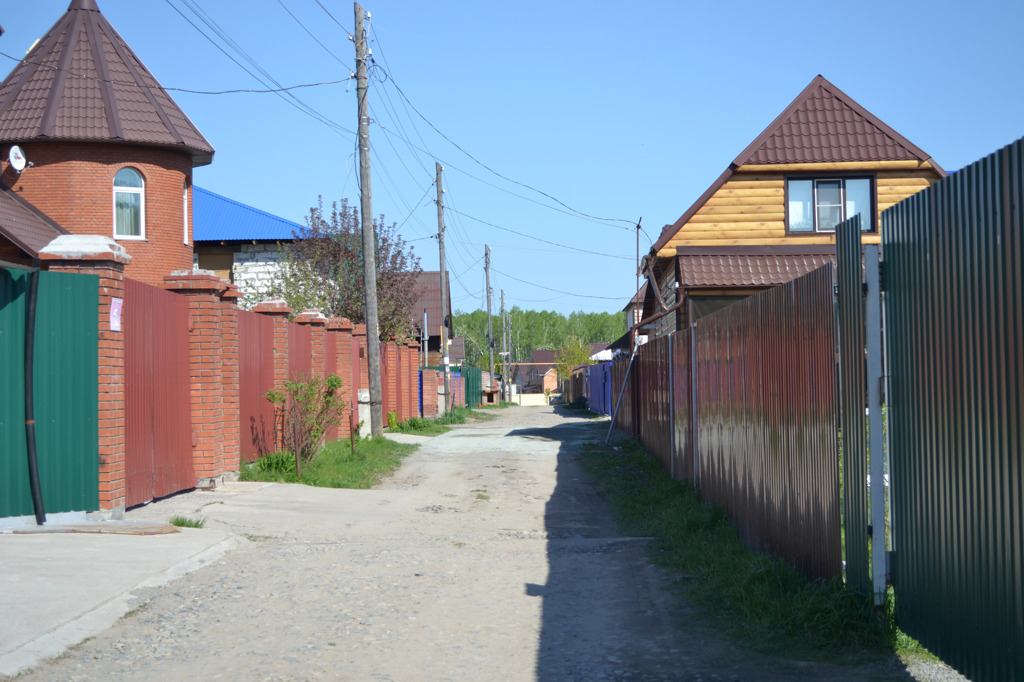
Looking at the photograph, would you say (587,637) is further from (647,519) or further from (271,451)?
(271,451)

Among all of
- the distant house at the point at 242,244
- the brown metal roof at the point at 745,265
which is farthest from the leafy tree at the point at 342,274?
the brown metal roof at the point at 745,265

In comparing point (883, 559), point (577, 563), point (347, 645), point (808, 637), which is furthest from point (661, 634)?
point (577, 563)

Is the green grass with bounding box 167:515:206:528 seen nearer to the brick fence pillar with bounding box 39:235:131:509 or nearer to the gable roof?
the brick fence pillar with bounding box 39:235:131:509

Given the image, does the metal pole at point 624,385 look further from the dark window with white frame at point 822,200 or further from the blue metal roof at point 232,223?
the blue metal roof at point 232,223

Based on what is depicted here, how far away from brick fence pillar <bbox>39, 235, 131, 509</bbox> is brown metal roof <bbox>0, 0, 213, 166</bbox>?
14693mm

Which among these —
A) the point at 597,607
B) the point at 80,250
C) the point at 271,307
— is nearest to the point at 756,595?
the point at 597,607

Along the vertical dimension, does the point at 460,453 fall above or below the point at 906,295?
below

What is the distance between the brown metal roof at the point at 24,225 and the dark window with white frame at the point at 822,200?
14164 millimetres

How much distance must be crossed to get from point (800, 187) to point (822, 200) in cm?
52

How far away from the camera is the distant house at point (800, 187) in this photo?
19344 mm

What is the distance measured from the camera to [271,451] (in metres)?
14.2

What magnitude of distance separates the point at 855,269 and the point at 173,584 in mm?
4698

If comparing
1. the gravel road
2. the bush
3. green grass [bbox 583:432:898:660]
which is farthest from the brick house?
green grass [bbox 583:432:898:660]

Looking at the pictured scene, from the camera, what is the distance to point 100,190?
2214 cm
